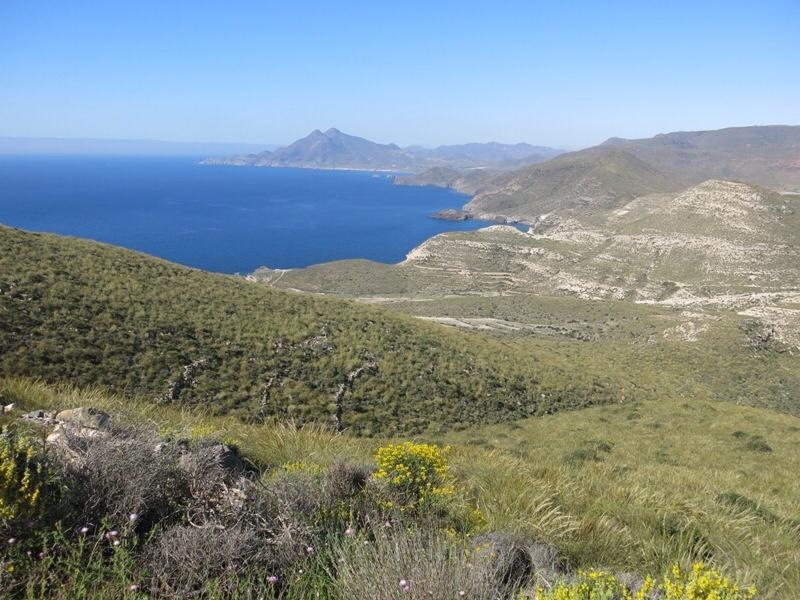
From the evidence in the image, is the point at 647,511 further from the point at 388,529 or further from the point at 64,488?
the point at 64,488

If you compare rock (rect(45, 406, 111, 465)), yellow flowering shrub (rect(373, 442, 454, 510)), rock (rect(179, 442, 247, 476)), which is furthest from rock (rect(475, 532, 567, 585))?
rock (rect(45, 406, 111, 465))

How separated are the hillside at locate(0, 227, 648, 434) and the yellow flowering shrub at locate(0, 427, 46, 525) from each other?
43.3 feet

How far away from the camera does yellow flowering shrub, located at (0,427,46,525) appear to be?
315cm

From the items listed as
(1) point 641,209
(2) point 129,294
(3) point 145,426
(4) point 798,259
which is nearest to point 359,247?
(1) point 641,209

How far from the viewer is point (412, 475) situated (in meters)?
5.02

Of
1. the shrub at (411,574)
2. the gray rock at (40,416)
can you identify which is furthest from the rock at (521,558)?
the gray rock at (40,416)

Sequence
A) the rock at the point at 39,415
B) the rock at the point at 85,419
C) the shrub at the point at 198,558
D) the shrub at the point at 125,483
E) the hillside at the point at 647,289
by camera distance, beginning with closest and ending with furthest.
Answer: the shrub at the point at 198,558 → the shrub at the point at 125,483 → the rock at the point at 85,419 → the rock at the point at 39,415 → the hillside at the point at 647,289

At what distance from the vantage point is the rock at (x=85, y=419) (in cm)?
534

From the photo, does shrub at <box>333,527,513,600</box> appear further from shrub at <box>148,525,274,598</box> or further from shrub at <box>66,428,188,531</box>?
shrub at <box>66,428,188,531</box>

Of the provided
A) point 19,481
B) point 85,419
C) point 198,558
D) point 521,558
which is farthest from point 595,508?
point 85,419

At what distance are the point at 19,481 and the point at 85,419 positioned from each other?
2404 mm

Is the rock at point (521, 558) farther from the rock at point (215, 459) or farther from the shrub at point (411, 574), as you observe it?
the rock at point (215, 459)

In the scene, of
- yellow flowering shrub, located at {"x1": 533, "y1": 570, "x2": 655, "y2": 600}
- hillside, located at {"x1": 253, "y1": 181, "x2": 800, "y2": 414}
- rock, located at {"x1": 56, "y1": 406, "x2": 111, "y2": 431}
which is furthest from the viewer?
hillside, located at {"x1": 253, "y1": 181, "x2": 800, "y2": 414}

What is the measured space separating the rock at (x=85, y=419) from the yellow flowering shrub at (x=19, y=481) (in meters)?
1.81
